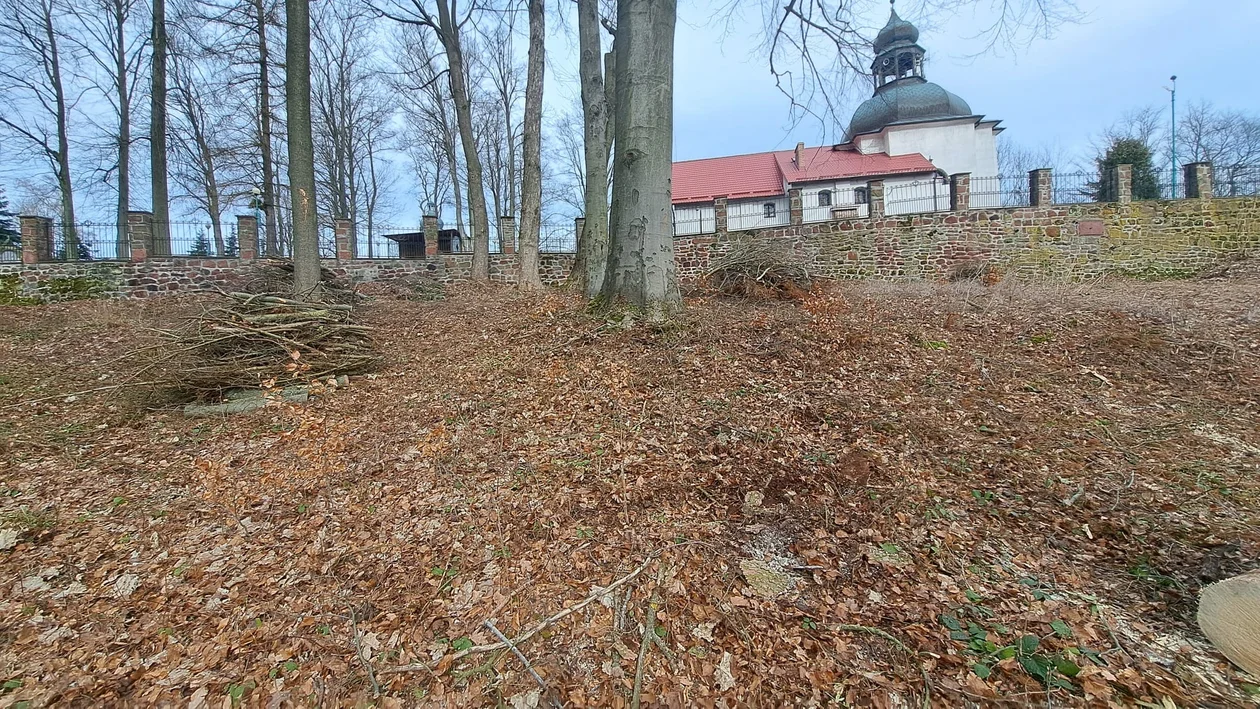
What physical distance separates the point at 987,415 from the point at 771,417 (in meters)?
1.69

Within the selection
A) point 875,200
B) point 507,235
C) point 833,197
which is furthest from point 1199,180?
point 507,235

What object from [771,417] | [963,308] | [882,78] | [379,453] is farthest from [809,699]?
[882,78]

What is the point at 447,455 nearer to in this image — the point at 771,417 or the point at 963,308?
the point at 771,417

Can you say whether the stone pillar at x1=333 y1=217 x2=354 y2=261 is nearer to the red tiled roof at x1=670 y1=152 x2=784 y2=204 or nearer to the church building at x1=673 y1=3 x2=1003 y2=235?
the church building at x1=673 y1=3 x2=1003 y2=235

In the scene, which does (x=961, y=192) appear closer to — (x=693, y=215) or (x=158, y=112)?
(x=693, y=215)

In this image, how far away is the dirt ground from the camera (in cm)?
212

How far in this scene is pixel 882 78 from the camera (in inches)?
1140

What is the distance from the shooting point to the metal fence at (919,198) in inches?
594

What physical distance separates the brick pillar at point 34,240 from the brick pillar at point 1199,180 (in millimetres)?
28220

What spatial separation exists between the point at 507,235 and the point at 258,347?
36.2 feet

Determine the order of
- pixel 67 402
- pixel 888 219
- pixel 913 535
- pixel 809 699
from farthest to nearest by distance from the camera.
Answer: pixel 888 219 → pixel 67 402 → pixel 913 535 → pixel 809 699

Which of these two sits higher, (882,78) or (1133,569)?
(882,78)

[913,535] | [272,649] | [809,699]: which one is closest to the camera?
[809,699]

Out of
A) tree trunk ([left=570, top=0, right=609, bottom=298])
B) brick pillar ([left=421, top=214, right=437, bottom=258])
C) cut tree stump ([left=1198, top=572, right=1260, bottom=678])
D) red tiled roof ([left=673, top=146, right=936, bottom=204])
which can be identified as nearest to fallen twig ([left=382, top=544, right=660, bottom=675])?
cut tree stump ([left=1198, top=572, right=1260, bottom=678])
